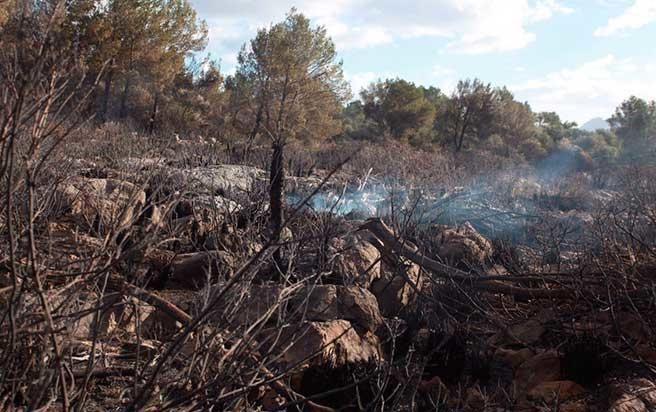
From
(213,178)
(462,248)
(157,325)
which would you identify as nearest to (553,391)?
(157,325)

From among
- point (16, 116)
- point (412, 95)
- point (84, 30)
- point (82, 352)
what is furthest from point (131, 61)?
point (16, 116)

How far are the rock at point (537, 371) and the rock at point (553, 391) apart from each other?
16 centimetres

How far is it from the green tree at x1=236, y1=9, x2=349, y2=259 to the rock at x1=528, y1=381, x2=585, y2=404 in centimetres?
2366

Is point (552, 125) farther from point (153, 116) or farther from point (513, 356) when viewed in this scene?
point (513, 356)

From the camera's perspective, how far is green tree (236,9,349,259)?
1155 inches

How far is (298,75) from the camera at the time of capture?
97.0 feet

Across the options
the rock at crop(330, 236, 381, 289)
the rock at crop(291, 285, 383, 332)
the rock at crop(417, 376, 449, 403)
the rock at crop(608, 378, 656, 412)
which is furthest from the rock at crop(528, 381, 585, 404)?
the rock at crop(330, 236, 381, 289)

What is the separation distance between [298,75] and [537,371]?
1006 inches

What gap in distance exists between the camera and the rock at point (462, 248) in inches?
308

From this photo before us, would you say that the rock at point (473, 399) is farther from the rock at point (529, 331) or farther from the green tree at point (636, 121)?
the green tree at point (636, 121)

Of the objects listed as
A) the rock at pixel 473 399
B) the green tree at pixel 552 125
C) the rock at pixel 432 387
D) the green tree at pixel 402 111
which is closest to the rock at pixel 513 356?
the rock at pixel 473 399

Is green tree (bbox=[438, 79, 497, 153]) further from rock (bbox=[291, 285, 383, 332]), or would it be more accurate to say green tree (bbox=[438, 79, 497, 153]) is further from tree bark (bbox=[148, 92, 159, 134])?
rock (bbox=[291, 285, 383, 332])

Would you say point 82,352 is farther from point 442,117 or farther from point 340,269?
point 442,117

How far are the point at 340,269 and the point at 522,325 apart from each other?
164 centimetres
